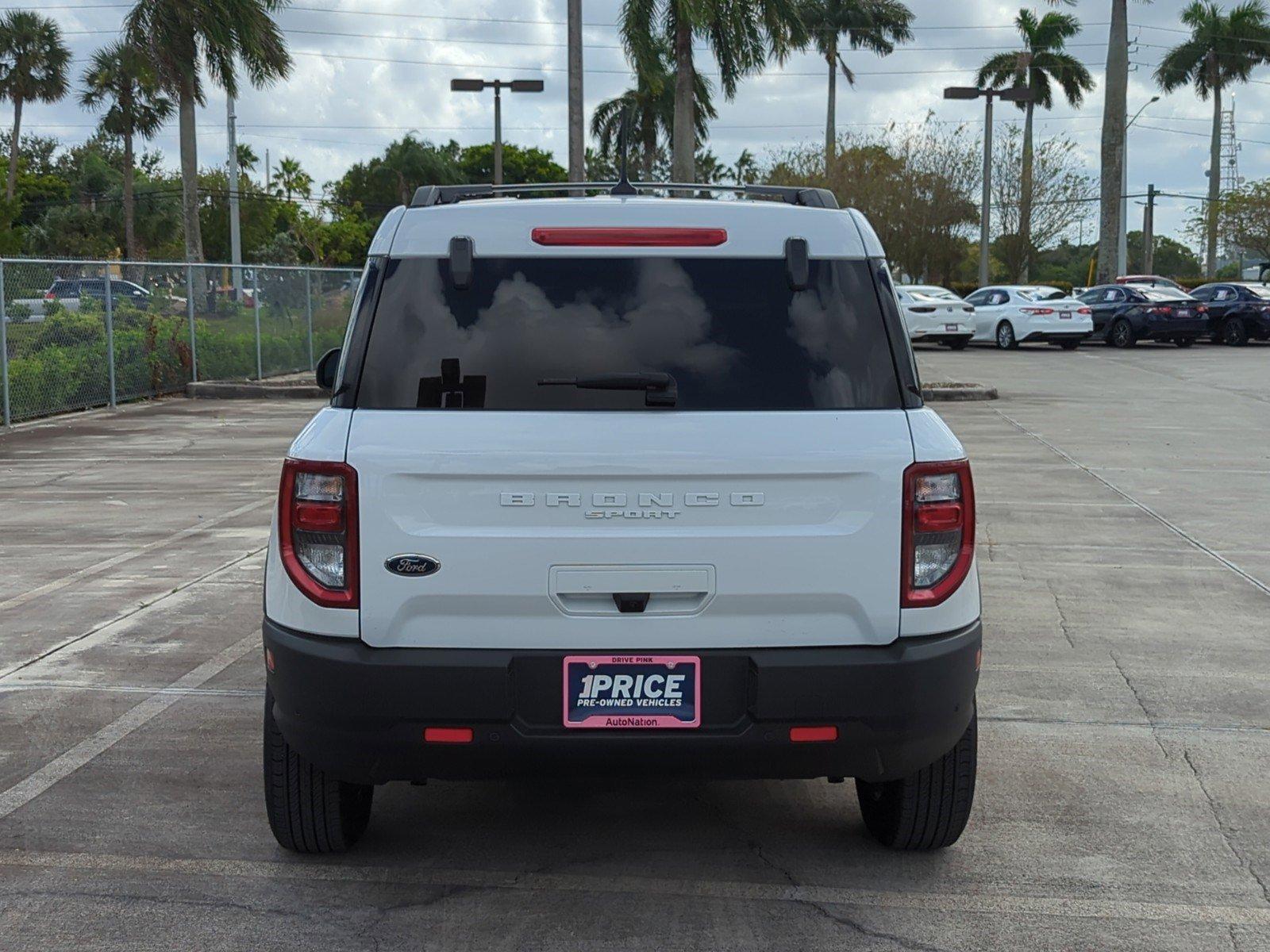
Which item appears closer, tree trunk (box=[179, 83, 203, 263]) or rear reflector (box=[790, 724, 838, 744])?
rear reflector (box=[790, 724, 838, 744])

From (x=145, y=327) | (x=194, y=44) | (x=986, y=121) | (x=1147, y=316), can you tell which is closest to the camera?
(x=145, y=327)

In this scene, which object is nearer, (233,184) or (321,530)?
(321,530)

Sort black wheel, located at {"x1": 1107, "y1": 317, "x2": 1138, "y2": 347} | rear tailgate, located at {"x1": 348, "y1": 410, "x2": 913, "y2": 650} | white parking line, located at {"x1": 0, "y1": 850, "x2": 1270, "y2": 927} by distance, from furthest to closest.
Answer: black wheel, located at {"x1": 1107, "y1": 317, "x2": 1138, "y2": 347} < white parking line, located at {"x1": 0, "y1": 850, "x2": 1270, "y2": 927} < rear tailgate, located at {"x1": 348, "y1": 410, "x2": 913, "y2": 650}

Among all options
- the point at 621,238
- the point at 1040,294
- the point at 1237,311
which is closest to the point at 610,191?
the point at 621,238

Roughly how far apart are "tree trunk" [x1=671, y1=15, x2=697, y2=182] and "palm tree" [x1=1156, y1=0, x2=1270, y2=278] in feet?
126

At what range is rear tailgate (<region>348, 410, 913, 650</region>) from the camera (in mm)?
3736

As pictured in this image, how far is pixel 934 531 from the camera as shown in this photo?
12.6ft

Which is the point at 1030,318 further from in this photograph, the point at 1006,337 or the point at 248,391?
the point at 248,391

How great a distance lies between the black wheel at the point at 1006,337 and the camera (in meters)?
35.2

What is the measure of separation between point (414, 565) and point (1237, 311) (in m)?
35.0

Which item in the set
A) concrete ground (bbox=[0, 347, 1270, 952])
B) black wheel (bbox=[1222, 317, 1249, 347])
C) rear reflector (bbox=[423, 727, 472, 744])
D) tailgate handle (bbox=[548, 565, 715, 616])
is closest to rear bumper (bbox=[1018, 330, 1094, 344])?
black wheel (bbox=[1222, 317, 1249, 347])

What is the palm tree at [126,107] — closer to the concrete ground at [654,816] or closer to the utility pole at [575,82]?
the utility pole at [575,82]

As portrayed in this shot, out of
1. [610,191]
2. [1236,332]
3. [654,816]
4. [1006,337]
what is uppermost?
[610,191]

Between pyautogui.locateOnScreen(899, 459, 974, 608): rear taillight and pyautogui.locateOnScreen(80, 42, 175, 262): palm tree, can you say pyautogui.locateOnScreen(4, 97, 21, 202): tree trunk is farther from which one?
pyautogui.locateOnScreen(899, 459, 974, 608): rear taillight
